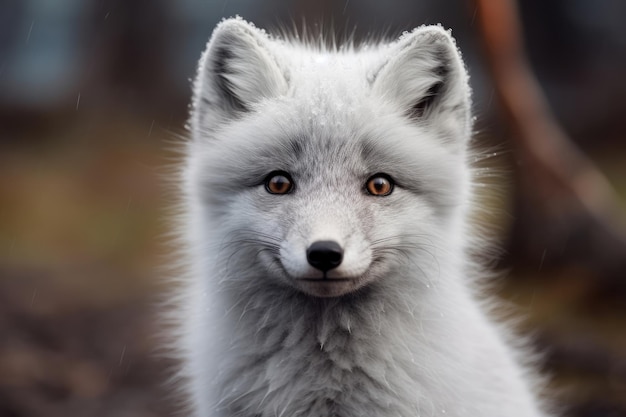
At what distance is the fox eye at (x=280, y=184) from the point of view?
2.41 m

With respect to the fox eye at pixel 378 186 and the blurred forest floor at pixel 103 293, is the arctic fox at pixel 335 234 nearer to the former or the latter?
Result: the fox eye at pixel 378 186

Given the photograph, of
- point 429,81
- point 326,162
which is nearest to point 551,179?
point 429,81

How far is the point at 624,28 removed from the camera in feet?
31.4

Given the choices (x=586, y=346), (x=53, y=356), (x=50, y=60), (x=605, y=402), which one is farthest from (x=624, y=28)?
(x=53, y=356)

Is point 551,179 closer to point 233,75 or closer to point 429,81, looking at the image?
point 429,81

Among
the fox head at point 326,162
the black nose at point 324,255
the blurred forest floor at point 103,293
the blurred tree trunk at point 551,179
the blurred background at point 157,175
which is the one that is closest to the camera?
the black nose at point 324,255

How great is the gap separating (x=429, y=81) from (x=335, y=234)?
809 mm

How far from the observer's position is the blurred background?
515 centimetres

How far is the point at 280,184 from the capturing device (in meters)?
2.41

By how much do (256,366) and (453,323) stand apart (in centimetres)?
71

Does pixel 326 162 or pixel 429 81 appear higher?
pixel 429 81

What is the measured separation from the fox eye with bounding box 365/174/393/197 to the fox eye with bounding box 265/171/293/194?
10.0 inches

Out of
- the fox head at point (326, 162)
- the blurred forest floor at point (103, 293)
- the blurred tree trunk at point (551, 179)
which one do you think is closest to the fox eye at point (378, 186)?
the fox head at point (326, 162)

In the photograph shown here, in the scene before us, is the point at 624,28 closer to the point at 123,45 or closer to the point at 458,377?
the point at 123,45
